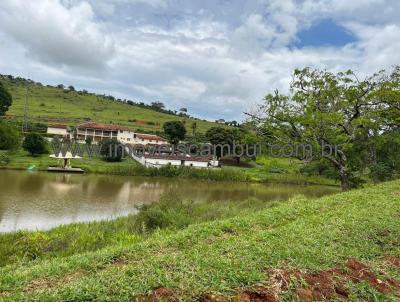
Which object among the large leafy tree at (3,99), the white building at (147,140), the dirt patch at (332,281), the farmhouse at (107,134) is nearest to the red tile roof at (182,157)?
the white building at (147,140)

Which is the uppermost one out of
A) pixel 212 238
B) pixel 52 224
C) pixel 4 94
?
pixel 4 94

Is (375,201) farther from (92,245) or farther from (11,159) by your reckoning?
(11,159)

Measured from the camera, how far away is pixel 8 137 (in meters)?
40.0

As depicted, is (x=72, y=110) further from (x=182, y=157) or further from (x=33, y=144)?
(x=182, y=157)

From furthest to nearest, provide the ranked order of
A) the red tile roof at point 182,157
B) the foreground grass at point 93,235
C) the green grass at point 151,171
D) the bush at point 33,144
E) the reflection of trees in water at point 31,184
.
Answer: the red tile roof at point 182,157 < the bush at point 33,144 < the green grass at point 151,171 < the reflection of trees in water at point 31,184 < the foreground grass at point 93,235

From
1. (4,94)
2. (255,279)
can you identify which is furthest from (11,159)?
(255,279)

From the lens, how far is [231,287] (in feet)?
12.4

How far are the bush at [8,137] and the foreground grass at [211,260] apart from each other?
38431mm

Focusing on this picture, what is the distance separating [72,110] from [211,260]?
255ft

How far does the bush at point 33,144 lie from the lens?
41.6 metres

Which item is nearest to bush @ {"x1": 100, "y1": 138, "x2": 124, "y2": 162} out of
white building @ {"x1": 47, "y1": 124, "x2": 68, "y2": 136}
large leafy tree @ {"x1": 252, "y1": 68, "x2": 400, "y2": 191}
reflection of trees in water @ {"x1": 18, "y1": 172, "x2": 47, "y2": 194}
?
reflection of trees in water @ {"x1": 18, "y1": 172, "x2": 47, "y2": 194}

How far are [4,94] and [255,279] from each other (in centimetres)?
6122

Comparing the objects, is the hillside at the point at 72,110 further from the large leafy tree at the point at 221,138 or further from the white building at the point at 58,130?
the large leafy tree at the point at 221,138

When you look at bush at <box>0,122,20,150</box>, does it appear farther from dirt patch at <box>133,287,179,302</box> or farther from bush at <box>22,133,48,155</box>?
dirt patch at <box>133,287,179,302</box>
